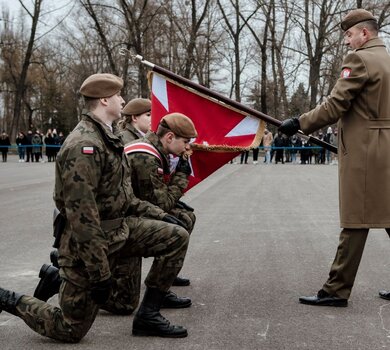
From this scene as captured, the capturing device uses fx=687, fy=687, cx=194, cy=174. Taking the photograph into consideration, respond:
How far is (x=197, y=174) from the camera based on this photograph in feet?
20.5

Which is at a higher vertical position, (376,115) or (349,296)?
(376,115)

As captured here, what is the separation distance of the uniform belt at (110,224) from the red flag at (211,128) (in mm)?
1866

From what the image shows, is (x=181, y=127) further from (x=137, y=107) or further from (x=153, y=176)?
(x=137, y=107)

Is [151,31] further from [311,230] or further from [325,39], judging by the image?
[311,230]

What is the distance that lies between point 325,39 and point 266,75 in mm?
7292

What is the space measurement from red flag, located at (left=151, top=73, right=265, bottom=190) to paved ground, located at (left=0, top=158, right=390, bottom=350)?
113cm

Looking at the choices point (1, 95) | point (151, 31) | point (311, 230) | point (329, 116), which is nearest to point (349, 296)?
point (329, 116)

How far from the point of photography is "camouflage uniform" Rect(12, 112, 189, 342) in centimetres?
403

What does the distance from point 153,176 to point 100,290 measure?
4.32 ft

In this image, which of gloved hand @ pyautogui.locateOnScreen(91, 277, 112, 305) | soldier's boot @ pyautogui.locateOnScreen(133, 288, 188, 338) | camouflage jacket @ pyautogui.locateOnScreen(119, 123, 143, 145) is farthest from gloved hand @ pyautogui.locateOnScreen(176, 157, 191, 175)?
gloved hand @ pyautogui.locateOnScreen(91, 277, 112, 305)

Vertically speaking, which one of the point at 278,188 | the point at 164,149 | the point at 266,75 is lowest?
the point at 278,188

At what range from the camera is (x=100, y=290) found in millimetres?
4023

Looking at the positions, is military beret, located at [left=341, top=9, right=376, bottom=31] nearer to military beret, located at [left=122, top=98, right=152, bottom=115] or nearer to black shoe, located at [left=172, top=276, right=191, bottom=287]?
military beret, located at [left=122, top=98, right=152, bottom=115]

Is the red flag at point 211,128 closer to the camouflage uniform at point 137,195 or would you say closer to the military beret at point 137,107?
the military beret at point 137,107
